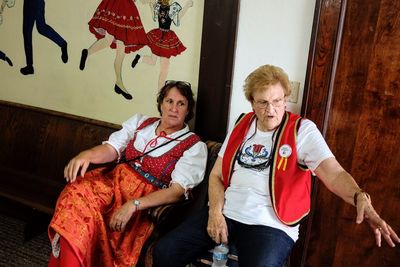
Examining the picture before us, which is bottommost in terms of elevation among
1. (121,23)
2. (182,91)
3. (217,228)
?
(217,228)

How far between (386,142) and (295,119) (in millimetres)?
493

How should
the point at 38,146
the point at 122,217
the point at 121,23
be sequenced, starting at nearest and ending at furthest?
the point at 122,217 → the point at 121,23 → the point at 38,146

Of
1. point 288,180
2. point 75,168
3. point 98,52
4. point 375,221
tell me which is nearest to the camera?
point 375,221

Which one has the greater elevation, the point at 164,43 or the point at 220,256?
the point at 164,43

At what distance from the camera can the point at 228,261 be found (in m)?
1.58

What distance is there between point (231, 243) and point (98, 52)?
5.00 ft

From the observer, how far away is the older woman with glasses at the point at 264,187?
1463mm

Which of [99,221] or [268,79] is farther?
[99,221]

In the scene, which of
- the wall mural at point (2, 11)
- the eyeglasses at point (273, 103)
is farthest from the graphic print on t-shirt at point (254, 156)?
the wall mural at point (2, 11)

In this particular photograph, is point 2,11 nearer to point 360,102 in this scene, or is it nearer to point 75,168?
point 75,168

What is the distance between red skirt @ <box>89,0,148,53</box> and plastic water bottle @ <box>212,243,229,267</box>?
1.31 m

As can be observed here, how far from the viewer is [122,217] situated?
65.5 inches

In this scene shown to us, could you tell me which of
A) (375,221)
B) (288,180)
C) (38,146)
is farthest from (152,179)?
(38,146)

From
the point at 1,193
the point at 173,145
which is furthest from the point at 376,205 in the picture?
the point at 1,193
